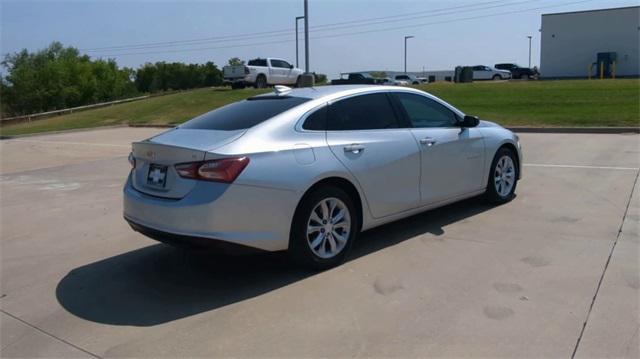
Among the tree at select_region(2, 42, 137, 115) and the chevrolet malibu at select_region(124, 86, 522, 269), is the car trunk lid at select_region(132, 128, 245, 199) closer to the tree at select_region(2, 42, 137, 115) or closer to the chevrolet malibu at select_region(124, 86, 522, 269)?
the chevrolet malibu at select_region(124, 86, 522, 269)

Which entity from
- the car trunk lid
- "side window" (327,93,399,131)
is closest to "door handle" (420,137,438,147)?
"side window" (327,93,399,131)

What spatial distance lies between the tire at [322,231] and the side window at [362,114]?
0.68 meters

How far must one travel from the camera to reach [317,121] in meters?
5.18

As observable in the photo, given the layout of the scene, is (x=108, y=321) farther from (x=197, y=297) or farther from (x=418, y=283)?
(x=418, y=283)

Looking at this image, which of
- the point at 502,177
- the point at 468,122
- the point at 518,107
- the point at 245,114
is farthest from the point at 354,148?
the point at 518,107

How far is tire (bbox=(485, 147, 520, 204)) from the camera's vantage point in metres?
6.98

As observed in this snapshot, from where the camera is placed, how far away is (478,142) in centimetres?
666

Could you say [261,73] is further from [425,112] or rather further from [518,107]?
[425,112]

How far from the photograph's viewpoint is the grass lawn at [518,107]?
56.0 ft

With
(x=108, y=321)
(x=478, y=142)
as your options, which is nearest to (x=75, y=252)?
(x=108, y=321)

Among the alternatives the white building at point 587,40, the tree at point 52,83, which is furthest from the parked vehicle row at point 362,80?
the tree at point 52,83

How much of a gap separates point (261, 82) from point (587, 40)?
1211 inches

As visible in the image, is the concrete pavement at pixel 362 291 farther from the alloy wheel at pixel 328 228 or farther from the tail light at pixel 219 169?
the tail light at pixel 219 169

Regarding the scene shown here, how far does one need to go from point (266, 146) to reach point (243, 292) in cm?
117
